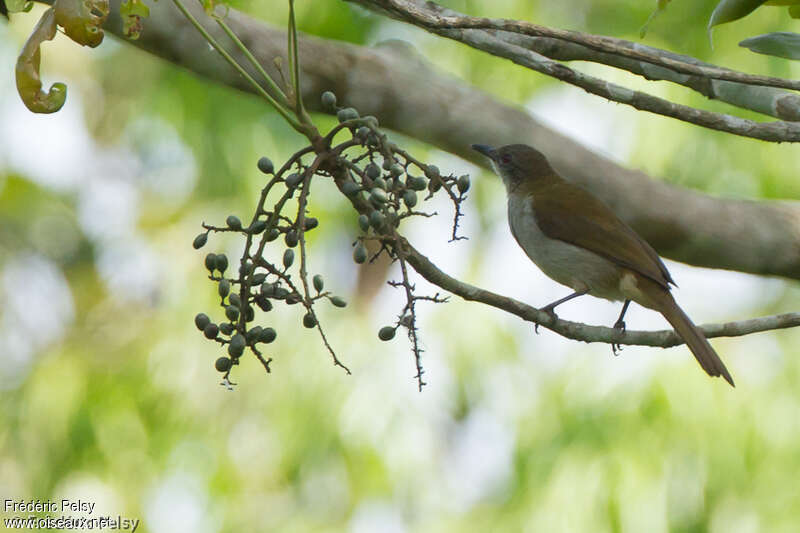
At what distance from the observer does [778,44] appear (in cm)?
228

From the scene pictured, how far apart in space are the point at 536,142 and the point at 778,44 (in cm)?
246

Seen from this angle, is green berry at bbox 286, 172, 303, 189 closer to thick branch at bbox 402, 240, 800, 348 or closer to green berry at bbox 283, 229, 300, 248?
green berry at bbox 283, 229, 300, 248

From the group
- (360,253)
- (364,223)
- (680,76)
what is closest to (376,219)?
(364,223)

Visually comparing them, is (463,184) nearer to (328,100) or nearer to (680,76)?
(328,100)

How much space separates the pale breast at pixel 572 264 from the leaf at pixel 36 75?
2.14 m

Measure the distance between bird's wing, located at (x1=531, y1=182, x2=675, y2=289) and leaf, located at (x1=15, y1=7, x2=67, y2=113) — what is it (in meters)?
2.17

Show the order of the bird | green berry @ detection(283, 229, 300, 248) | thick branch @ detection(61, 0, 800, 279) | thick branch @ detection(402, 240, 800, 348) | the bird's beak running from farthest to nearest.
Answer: thick branch @ detection(61, 0, 800, 279), the bird's beak, the bird, thick branch @ detection(402, 240, 800, 348), green berry @ detection(283, 229, 300, 248)

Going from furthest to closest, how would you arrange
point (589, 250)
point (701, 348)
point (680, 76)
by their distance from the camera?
point (589, 250) → point (701, 348) → point (680, 76)

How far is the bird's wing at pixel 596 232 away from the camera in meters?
3.66

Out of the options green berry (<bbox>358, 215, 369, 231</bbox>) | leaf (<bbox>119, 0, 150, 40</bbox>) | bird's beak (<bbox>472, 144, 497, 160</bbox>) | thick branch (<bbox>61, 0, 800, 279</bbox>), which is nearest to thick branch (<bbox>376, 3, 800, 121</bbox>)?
green berry (<bbox>358, 215, 369, 231</bbox>)

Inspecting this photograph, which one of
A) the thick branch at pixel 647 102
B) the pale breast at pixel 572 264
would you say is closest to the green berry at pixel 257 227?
the thick branch at pixel 647 102

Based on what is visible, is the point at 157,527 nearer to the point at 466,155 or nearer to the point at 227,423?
the point at 227,423

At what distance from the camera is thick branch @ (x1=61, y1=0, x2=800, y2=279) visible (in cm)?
417

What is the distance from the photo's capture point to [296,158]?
1963 mm
